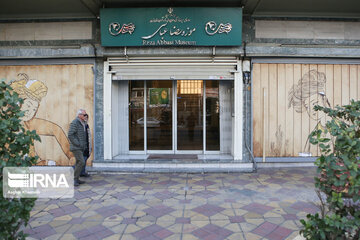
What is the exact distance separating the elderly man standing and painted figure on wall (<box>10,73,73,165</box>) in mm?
1552

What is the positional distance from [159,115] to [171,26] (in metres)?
2.84

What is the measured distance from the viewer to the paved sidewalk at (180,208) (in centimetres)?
376

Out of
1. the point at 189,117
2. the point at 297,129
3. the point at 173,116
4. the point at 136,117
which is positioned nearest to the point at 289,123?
the point at 297,129

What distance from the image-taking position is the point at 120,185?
6.02 meters

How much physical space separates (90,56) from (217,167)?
186 inches

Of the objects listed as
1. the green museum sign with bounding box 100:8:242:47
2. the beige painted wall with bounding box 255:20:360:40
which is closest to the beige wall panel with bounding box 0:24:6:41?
the green museum sign with bounding box 100:8:242:47

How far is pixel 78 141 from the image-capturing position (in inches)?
239

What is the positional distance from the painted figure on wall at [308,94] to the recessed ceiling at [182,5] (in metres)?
1.77

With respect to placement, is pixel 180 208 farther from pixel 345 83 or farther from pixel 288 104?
pixel 345 83

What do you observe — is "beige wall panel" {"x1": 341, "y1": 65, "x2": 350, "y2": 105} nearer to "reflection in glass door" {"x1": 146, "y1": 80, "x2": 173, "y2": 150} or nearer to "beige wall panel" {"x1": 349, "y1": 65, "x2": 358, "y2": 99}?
"beige wall panel" {"x1": 349, "y1": 65, "x2": 358, "y2": 99}

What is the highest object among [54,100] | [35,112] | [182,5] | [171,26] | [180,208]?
[182,5]

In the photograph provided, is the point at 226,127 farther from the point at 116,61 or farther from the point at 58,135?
the point at 58,135

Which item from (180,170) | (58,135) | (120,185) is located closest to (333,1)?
(180,170)

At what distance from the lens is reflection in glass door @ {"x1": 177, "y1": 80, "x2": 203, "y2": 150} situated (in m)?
8.43
